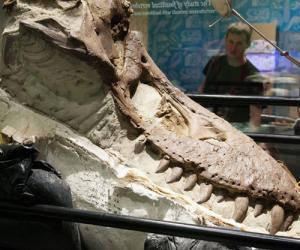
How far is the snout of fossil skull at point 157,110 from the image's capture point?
1952mm

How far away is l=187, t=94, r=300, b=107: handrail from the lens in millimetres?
2641

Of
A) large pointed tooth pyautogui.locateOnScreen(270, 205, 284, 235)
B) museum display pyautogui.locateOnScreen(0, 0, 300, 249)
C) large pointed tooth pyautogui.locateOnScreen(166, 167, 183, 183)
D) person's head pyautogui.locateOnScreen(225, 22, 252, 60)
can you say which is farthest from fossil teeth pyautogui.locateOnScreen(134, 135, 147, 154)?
person's head pyautogui.locateOnScreen(225, 22, 252, 60)

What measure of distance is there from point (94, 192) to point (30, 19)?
1.83 ft

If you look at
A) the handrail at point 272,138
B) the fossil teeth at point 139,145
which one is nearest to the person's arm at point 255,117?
the handrail at point 272,138

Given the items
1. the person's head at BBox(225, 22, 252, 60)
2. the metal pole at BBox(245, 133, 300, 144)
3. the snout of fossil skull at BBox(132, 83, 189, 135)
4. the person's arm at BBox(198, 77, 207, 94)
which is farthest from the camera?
the person's arm at BBox(198, 77, 207, 94)

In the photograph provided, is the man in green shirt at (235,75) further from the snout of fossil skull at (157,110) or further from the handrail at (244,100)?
the snout of fossil skull at (157,110)

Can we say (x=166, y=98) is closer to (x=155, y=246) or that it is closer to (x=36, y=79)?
(x=36, y=79)

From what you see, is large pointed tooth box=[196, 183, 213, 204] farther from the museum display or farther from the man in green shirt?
the man in green shirt

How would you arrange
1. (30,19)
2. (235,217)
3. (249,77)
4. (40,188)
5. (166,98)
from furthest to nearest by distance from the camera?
(249,77), (166,98), (30,19), (235,217), (40,188)

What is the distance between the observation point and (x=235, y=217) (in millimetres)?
1693

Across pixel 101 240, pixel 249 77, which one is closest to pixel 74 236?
pixel 101 240

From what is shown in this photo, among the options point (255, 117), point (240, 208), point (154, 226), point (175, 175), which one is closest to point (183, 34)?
point (255, 117)

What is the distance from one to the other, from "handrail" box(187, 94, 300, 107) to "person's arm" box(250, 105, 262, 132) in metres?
0.28

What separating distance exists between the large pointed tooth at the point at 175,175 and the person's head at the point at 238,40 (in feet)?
4.37
